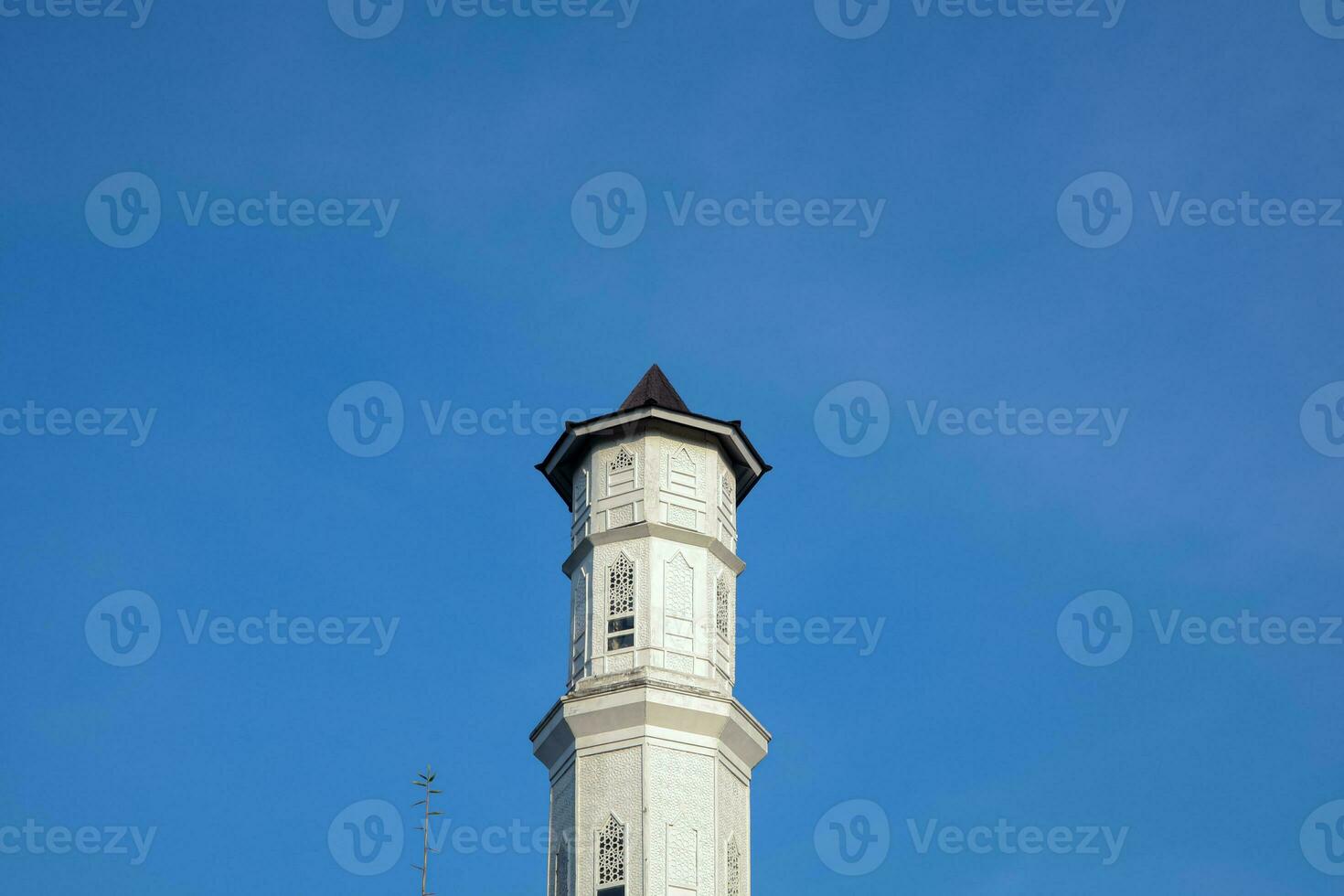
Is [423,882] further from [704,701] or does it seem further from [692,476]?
[692,476]

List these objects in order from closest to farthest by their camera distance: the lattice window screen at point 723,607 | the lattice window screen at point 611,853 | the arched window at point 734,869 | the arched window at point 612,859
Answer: the arched window at point 612,859 < the lattice window screen at point 611,853 < the arched window at point 734,869 < the lattice window screen at point 723,607

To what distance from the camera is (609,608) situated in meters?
40.9

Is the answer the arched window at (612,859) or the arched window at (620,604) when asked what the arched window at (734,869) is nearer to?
the arched window at (612,859)

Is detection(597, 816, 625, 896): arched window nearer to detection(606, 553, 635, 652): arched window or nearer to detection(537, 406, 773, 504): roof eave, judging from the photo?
detection(606, 553, 635, 652): arched window

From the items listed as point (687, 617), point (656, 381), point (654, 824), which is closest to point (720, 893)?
point (654, 824)

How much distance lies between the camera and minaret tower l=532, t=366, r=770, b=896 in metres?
38.3

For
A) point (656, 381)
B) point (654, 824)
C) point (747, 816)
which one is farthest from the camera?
point (656, 381)

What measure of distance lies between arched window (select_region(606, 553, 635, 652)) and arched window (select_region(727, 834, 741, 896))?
4.45 metres

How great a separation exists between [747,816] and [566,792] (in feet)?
12.3

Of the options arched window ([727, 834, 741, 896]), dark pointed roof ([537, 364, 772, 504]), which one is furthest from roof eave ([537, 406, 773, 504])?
arched window ([727, 834, 741, 896])

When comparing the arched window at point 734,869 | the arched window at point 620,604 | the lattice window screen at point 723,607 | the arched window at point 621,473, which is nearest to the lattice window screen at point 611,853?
the arched window at point 734,869

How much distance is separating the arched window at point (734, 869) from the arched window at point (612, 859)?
7.74ft

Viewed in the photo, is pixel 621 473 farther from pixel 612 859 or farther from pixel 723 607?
pixel 612 859

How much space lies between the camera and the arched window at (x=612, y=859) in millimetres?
37875
